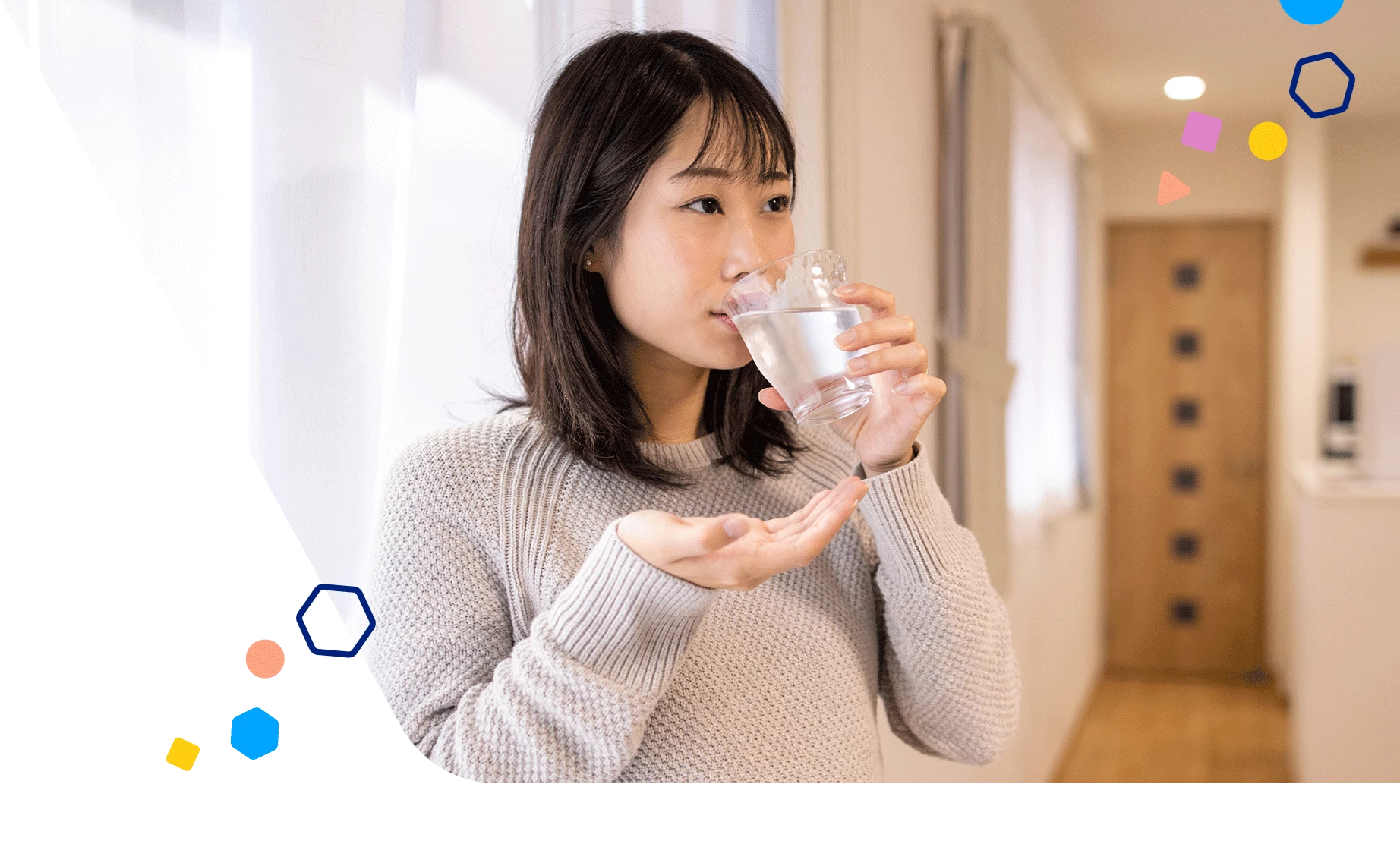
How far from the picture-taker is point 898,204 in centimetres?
97

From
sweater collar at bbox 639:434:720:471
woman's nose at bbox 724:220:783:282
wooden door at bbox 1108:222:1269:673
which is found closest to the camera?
woman's nose at bbox 724:220:783:282

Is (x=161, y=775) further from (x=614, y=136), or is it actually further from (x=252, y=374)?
(x=614, y=136)

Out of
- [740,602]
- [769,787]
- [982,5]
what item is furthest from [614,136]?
[982,5]

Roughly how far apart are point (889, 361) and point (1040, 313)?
0.58m

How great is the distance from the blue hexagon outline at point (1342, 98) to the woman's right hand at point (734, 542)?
1.75ft

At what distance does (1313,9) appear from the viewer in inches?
30.8

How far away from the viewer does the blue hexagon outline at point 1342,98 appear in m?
0.77

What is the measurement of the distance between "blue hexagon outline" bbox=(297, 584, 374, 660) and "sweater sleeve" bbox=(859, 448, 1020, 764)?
34 cm

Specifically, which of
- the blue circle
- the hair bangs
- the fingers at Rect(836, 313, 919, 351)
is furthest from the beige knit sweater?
the blue circle

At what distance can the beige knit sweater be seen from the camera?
568 millimetres

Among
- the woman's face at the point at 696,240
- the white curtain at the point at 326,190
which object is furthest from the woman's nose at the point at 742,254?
the white curtain at the point at 326,190

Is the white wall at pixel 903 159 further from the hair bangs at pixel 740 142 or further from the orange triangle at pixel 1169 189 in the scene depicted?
the hair bangs at pixel 740 142

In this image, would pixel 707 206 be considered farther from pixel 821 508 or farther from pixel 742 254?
pixel 821 508

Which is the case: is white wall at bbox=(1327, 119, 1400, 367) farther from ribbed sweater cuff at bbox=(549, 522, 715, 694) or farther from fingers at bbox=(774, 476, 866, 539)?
ribbed sweater cuff at bbox=(549, 522, 715, 694)
